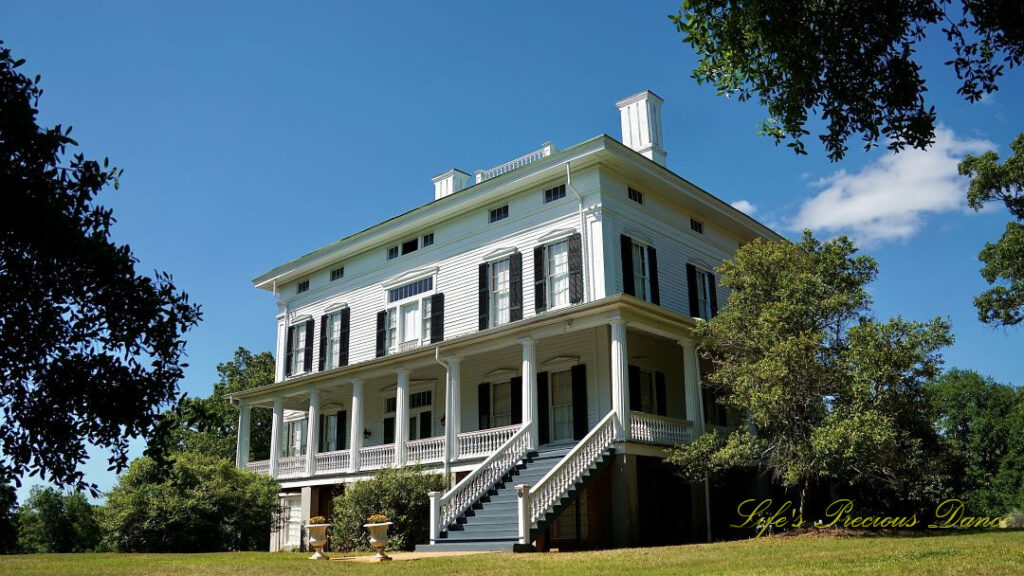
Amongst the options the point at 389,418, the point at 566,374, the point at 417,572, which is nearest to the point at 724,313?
the point at 566,374

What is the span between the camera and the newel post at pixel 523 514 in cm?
1582

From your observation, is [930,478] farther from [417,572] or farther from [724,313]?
[417,572]

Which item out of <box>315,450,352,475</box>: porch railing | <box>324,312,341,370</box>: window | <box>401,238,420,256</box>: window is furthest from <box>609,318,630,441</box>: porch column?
<box>324,312,341,370</box>: window

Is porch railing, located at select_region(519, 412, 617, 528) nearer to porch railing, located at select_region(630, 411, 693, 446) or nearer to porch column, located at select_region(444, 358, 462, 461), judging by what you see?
porch railing, located at select_region(630, 411, 693, 446)

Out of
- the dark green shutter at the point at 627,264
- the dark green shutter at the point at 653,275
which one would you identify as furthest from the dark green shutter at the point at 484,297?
the dark green shutter at the point at 653,275

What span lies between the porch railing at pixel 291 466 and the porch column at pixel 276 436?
165 mm

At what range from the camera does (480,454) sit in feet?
70.1

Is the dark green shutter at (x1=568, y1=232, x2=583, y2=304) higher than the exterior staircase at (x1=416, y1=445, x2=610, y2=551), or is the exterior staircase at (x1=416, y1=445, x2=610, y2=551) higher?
the dark green shutter at (x1=568, y1=232, x2=583, y2=304)

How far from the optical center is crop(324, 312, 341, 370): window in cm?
2908

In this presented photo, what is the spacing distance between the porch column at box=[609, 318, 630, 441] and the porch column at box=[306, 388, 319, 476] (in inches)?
443

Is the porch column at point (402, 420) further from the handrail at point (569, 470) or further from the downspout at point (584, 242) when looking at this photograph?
the handrail at point (569, 470)

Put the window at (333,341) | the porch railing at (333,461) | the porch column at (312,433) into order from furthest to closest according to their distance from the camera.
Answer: the window at (333,341) < the porch column at (312,433) < the porch railing at (333,461)

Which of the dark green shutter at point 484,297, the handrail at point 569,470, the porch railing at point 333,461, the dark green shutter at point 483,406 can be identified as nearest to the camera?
the handrail at point 569,470

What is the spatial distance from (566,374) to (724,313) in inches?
200
